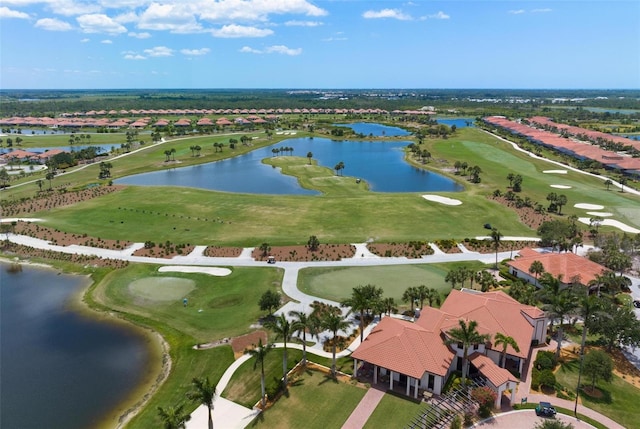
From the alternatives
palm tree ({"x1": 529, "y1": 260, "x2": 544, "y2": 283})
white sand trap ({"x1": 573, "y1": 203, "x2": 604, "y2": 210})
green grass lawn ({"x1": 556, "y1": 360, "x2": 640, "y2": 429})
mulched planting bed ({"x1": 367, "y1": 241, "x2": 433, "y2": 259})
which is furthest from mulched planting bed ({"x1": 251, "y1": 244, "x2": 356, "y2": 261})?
white sand trap ({"x1": 573, "y1": 203, "x2": 604, "y2": 210})

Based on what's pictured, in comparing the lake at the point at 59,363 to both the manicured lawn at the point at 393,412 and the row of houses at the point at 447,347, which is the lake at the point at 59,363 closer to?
the manicured lawn at the point at 393,412

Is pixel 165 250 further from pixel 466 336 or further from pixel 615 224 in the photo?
pixel 615 224

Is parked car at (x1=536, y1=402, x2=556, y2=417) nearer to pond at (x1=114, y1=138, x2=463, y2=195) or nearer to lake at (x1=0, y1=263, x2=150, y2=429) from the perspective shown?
lake at (x1=0, y1=263, x2=150, y2=429)

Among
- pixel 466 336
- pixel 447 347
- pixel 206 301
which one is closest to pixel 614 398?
pixel 466 336

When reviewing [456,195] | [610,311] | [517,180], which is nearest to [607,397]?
[610,311]

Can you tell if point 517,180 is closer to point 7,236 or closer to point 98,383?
point 98,383
